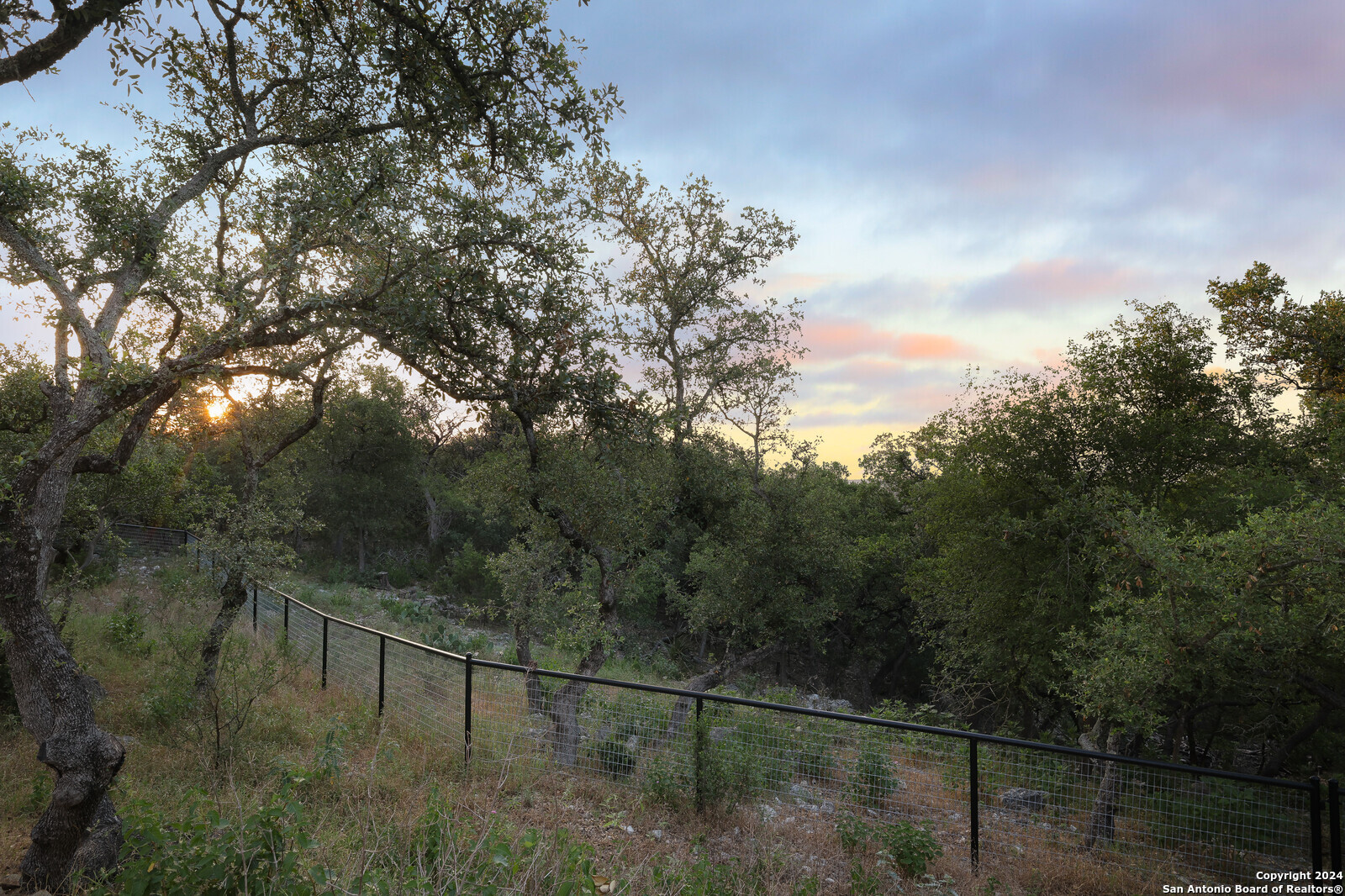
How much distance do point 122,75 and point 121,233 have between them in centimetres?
186

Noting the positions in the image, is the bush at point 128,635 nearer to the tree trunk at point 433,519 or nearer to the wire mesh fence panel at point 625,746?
the wire mesh fence panel at point 625,746

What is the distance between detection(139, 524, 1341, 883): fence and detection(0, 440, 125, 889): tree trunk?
3.02 metres

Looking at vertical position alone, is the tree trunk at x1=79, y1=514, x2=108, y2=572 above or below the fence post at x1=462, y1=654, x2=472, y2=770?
above

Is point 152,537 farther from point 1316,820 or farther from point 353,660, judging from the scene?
point 1316,820

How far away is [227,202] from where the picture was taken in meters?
9.65

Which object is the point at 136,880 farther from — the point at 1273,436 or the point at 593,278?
the point at 1273,436

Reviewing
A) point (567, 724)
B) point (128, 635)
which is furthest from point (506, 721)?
point (128, 635)

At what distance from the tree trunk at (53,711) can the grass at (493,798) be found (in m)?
0.39

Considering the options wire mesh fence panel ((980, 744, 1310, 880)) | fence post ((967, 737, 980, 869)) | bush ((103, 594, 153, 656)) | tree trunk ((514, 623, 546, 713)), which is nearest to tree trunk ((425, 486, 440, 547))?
bush ((103, 594, 153, 656))

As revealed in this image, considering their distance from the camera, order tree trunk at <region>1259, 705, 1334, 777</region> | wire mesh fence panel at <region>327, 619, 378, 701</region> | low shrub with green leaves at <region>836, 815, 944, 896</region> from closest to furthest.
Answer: low shrub with green leaves at <region>836, 815, 944, 896</region>, wire mesh fence panel at <region>327, 619, 378, 701</region>, tree trunk at <region>1259, 705, 1334, 777</region>

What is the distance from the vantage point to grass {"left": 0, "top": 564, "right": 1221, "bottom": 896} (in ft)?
13.6

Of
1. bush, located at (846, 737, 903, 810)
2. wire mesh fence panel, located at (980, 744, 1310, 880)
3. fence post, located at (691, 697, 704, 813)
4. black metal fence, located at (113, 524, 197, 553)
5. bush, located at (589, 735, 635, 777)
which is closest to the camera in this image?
wire mesh fence panel, located at (980, 744, 1310, 880)

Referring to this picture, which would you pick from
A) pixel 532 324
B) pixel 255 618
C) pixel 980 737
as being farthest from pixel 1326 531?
pixel 255 618

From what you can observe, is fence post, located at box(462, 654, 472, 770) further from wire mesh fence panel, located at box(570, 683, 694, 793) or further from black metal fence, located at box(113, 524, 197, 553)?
black metal fence, located at box(113, 524, 197, 553)
